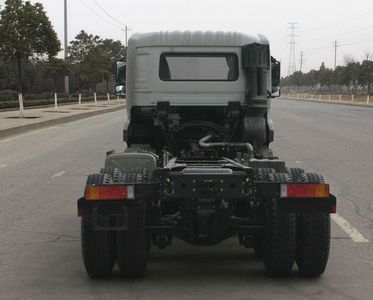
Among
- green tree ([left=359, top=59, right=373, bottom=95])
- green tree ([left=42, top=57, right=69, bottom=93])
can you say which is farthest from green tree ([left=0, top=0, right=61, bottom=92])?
green tree ([left=359, top=59, right=373, bottom=95])

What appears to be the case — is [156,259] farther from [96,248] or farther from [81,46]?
[81,46]

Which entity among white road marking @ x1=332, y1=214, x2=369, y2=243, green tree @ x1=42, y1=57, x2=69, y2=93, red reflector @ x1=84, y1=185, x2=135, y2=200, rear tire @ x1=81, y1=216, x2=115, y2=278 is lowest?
white road marking @ x1=332, y1=214, x2=369, y2=243

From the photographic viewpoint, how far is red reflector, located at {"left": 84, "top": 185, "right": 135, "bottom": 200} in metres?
4.49

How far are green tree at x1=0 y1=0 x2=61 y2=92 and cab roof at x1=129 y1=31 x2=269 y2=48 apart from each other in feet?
76.5

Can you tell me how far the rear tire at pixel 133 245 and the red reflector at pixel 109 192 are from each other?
0.13 m

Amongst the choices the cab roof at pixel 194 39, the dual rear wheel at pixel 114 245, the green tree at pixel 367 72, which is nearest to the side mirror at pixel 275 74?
the cab roof at pixel 194 39

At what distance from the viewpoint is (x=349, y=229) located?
6.79m

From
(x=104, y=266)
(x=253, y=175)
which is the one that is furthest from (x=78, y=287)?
(x=253, y=175)

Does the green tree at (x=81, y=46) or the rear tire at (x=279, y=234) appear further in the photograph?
the green tree at (x=81, y=46)

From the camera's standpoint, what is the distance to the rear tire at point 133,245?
4582mm

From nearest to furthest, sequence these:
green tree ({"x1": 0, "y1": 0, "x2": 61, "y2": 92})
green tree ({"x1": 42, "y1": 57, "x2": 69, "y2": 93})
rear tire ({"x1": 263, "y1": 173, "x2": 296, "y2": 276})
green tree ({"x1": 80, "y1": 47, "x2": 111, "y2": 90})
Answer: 1. rear tire ({"x1": 263, "y1": 173, "x2": 296, "y2": 276})
2. green tree ({"x1": 0, "y1": 0, "x2": 61, "y2": 92})
3. green tree ({"x1": 42, "y1": 57, "x2": 69, "y2": 93})
4. green tree ({"x1": 80, "y1": 47, "x2": 111, "y2": 90})

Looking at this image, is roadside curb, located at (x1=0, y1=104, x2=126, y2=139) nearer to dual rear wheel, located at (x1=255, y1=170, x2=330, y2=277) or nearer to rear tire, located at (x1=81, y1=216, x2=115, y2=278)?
rear tire, located at (x1=81, y1=216, x2=115, y2=278)

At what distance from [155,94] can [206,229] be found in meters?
2.42

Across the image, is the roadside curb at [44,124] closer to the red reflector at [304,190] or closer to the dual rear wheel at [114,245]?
the dual rear wheel at [114,245]
